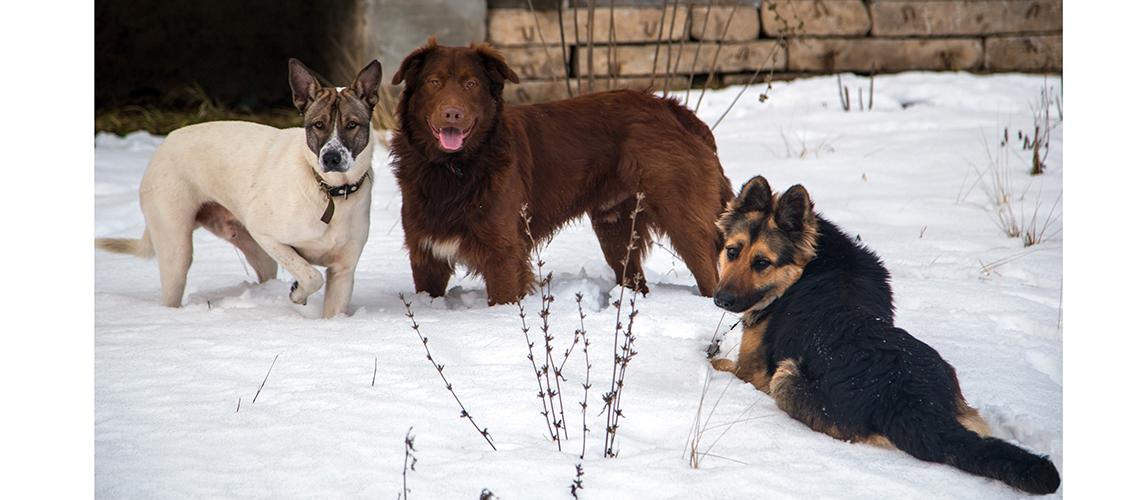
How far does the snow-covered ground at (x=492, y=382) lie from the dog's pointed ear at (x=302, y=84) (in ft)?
2.75

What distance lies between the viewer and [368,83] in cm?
430

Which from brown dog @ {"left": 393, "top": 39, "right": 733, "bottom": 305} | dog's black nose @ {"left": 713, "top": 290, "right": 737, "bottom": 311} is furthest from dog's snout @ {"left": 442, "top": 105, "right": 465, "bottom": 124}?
dog's black nose @ {"left": 713, "top": 290, "right": 737, "bottom": 311}

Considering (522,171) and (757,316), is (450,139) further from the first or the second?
(757,316)

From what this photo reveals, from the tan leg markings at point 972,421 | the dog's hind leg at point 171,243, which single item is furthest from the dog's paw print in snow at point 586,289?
the tan leg markings at point 972,421

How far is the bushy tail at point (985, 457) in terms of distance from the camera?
283 cm

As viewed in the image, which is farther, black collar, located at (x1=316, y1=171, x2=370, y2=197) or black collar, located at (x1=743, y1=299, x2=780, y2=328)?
black collar, located at (x1=316, y1=171, x2=370, y2=197)

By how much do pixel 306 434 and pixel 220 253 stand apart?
331cm

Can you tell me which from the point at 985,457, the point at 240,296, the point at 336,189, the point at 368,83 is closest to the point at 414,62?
the point at 368,83

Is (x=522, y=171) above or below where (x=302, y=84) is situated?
below

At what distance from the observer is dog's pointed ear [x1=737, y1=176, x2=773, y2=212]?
145 inches

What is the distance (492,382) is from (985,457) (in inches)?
58.1

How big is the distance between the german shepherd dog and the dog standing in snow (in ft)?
4.80

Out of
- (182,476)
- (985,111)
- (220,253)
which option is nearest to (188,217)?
(220,253)

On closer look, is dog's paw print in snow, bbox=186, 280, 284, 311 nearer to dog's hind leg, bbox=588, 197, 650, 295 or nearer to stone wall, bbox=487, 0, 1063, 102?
dog's hind leg, bbox=588, 197, 650, 295
